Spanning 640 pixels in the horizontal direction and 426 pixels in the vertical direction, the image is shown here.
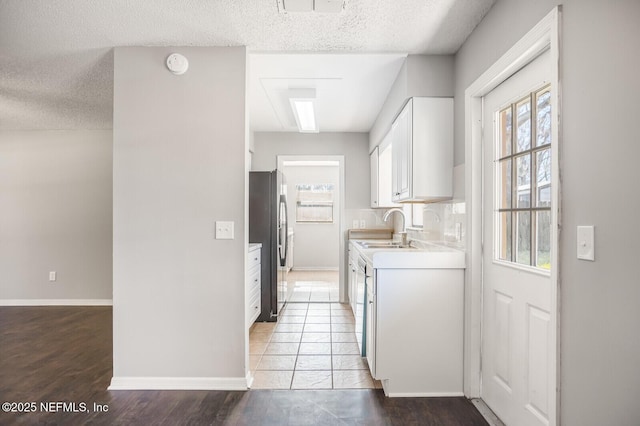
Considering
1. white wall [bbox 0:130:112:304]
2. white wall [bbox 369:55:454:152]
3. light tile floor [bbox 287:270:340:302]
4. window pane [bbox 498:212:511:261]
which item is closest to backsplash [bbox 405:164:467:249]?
→ window pane [bbox 498:212:511:261]

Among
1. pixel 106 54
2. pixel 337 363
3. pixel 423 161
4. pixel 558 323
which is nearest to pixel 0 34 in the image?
pixel 106 54

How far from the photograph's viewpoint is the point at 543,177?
5.71 ft

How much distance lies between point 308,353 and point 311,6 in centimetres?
256

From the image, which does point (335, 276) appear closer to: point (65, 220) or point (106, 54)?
point (65, 220)

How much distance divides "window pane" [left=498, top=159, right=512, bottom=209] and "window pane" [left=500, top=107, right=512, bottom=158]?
0.06m

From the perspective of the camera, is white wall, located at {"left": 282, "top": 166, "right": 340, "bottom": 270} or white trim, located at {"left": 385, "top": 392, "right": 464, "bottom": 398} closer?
white trim, located at {"left": 385, "top": 392, "right": 464, "bottom": 398}

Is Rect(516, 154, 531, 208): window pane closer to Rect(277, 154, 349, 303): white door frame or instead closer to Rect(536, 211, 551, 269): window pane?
Rect(536, 211, 551, 269): window pane

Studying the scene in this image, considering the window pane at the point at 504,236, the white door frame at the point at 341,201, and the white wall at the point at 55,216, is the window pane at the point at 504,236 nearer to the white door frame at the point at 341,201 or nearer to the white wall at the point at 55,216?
the white door frame at the point at 341,201

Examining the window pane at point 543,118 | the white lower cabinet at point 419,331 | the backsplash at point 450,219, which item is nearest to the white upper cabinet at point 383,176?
the backsplash at point 450,219

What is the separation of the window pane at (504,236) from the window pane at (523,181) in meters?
0.14

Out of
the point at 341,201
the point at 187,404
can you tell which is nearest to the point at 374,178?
the point at 341,201

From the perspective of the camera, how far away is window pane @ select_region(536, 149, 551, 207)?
5.55 feet

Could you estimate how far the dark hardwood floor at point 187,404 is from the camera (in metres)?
2.13

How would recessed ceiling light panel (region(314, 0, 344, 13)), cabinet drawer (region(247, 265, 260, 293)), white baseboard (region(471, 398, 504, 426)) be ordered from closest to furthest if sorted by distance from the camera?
recessed ceiling light panel (region(314, 0, 344, 13)) → white baseboard (region(471, 398, 504, 426)) → cabinet drawer (region(247, 265, 260, 293))
